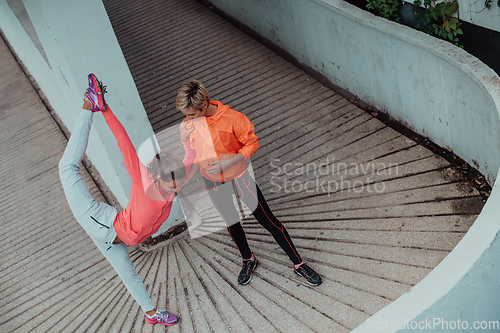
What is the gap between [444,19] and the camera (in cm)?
411

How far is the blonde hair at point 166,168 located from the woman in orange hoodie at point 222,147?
0.29 m

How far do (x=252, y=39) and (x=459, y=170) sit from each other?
4486 millimetres

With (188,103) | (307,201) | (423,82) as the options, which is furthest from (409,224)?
(188,103)

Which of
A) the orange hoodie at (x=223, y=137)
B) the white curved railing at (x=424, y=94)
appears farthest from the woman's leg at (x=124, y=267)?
the white curved railing at (x=424, y=94)

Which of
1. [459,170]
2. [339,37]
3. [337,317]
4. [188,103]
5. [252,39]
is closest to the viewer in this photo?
[188,103]

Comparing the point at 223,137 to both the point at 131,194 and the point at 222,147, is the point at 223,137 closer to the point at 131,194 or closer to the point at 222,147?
the point at 222,147

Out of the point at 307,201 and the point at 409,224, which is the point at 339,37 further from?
the point at 409,224

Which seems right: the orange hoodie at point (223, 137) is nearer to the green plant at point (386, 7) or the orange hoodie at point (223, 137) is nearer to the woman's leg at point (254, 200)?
the woman's leg at point (254, 200)

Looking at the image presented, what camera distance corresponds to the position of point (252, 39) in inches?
287

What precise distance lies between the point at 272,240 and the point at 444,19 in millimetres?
2782

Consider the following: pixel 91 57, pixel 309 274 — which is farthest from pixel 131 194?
pixel 309 274

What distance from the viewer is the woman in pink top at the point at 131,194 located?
Result: 8.66ft

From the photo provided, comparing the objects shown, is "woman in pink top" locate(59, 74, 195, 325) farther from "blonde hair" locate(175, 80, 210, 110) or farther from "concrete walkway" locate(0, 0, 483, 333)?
"concrete walkway" locate(0, 0, 483, 333)

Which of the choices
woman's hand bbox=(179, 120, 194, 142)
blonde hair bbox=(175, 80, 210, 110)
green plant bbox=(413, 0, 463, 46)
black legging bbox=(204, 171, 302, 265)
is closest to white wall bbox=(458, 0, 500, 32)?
green plant bbox=(413, 0, 463, 46)
